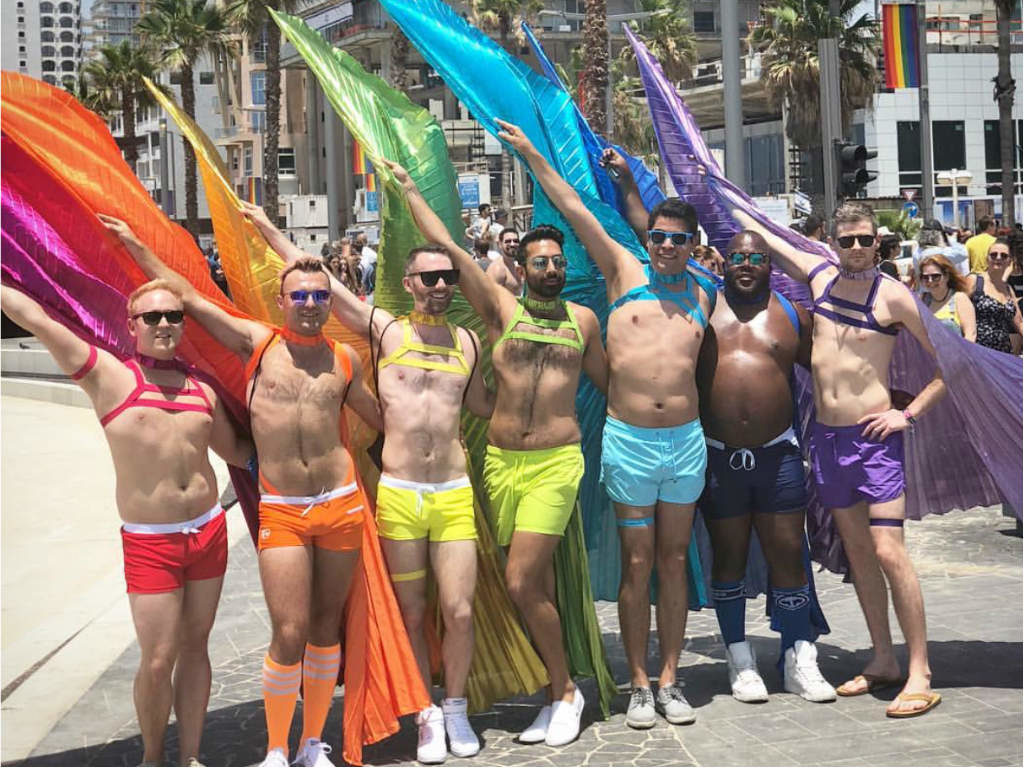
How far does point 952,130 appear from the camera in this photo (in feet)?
147

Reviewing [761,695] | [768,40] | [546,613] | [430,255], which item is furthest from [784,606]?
[768,40]

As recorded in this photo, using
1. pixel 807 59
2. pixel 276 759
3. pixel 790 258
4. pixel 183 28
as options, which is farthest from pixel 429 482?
pixel 183 28

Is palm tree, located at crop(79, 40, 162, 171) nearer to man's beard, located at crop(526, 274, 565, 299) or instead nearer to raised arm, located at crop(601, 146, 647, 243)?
raised arm, located at crop(601, 146, 647, 243)

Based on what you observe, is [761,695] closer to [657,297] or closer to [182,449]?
[657,297]

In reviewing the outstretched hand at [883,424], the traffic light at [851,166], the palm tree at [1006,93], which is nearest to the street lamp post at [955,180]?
the palm tree at [1006,93]

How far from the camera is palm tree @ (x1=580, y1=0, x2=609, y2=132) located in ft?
80.4

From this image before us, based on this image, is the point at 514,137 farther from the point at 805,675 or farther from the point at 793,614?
the point at 805,675

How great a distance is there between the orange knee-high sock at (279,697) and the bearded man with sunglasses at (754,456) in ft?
6.49

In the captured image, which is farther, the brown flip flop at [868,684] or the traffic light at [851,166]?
the traffic light at [851,166]

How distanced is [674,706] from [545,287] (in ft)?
5.91

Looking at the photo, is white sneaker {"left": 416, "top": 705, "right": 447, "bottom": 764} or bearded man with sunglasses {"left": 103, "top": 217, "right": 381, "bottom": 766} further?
white sneaker {"left": 416, "top": 705, "right": 447, "bottom": 764}

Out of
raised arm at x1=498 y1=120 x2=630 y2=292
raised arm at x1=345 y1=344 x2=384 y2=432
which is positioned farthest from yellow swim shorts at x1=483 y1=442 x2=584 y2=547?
raised arm at x1=498 y1=120 x2=630 y2=292

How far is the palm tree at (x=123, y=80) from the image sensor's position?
48.4 m

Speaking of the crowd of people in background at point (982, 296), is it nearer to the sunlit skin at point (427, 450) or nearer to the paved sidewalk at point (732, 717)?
the paved sidewalk at point (732, 717)
